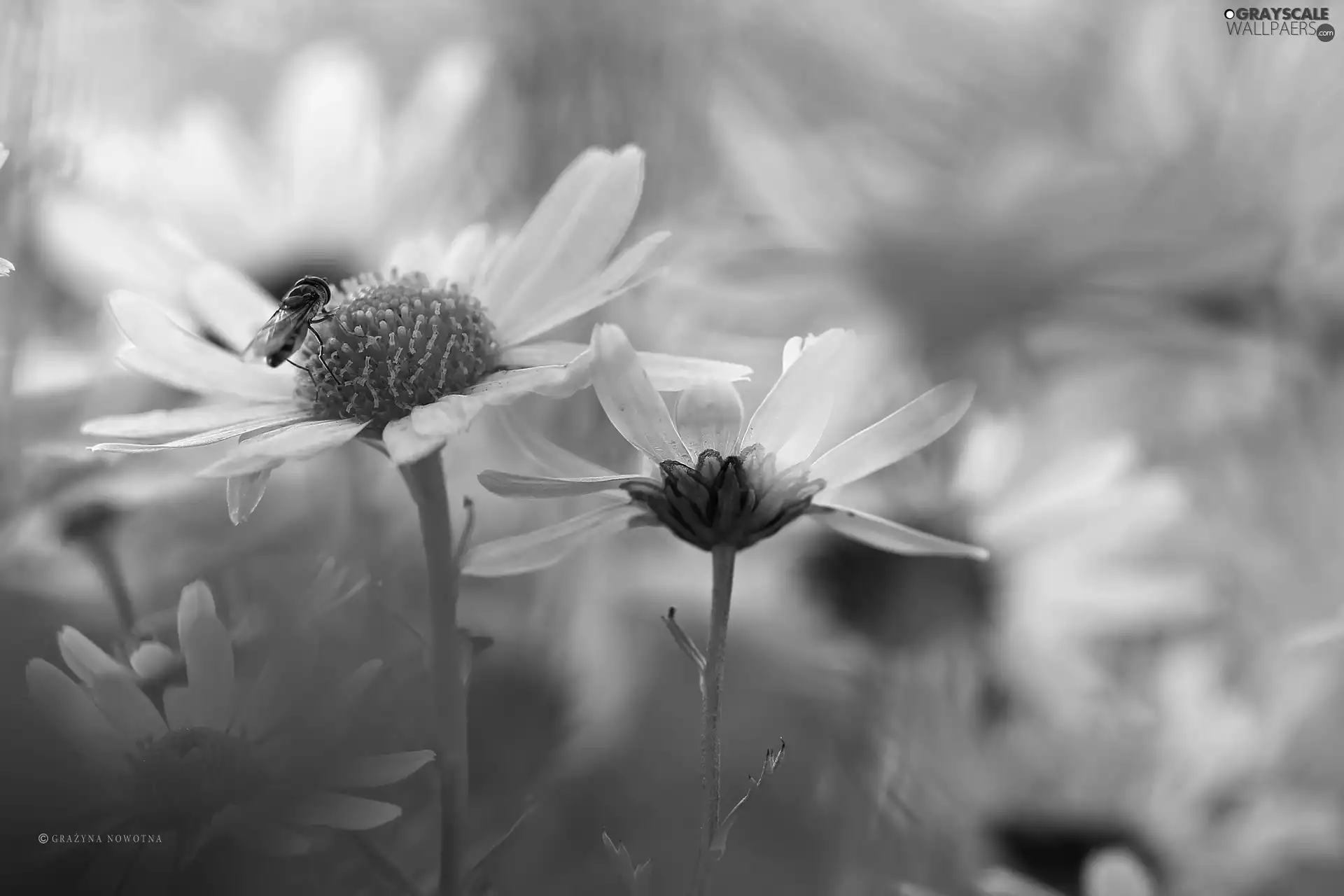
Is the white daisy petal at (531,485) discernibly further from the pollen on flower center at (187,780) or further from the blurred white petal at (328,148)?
the blurred white petal at (328,148)

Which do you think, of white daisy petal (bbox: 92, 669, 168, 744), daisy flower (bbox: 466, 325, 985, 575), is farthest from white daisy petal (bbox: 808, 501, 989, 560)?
white daisy petal (bbox: 92, 669, 168, 744)

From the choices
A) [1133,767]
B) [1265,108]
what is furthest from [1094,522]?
[1265,108]

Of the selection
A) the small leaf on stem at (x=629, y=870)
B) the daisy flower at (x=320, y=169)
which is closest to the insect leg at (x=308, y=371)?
the small leaf on stem at (x=629, y=870)

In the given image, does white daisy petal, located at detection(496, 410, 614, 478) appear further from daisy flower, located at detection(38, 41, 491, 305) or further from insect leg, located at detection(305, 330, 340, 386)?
daisy flower, located at detection(38, 41, 491, 305)

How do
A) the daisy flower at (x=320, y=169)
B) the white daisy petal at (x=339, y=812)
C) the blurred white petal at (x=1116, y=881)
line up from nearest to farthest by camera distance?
the white daisy petal at (x=339, y=812), the blurred white petal at (x=1116, y=881), the daisy flower at (x=320, y=169)

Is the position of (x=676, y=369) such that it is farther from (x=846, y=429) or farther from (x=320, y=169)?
(x=320, y=169)

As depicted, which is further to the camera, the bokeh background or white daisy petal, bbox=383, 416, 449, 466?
the bokeh background
